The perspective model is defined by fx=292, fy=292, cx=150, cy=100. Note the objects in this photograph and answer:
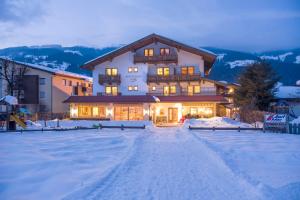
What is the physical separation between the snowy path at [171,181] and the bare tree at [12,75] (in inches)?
1558

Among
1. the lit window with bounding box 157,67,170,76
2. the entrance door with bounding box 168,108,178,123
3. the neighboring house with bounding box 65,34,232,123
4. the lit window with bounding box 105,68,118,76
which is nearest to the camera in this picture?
the neighboring house with bounding box 65,34,232,123

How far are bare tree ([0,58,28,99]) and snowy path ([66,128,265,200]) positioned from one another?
39.6 m

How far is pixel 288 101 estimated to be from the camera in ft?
141

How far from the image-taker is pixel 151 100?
38.4m

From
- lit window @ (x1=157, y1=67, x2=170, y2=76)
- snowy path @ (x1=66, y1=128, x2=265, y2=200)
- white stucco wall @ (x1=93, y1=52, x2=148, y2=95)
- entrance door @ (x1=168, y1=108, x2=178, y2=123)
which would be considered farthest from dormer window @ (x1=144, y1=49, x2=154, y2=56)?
snowy path @ (x1=66, y1=128, x2=265, y2=200)

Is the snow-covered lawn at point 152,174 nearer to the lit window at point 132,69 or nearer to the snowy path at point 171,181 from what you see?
the snowy path at point 171,181

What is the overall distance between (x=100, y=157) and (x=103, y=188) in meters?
5.31

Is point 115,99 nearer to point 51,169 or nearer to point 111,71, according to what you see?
point 111,71

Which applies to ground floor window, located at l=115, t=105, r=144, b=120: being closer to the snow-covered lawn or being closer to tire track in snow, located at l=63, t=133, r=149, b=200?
A: the snow-covered lawn

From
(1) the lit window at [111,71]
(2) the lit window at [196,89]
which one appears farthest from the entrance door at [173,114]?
(1) the lit window at [111,71]

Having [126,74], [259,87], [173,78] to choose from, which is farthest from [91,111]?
[259,87]

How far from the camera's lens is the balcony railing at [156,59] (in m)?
41.9

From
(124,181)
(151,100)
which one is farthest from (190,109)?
(124,181)

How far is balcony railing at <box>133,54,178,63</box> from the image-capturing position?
4194 cm
